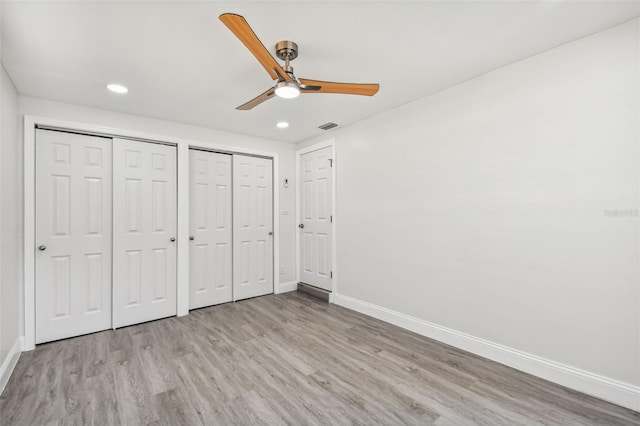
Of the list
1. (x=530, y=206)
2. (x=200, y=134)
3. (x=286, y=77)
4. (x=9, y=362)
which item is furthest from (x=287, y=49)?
(x=9, y=362)

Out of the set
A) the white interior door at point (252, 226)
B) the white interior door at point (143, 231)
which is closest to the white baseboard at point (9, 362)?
the white interior door at point (143, 231)

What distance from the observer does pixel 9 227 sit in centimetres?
238

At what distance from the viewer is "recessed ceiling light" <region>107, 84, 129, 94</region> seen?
2.58 m

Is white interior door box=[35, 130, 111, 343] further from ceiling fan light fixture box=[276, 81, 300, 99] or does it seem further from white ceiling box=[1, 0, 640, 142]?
ceiling fan light fixture box=[276, 81, 300, 99]

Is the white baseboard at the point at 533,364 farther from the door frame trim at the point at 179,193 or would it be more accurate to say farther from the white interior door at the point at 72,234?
the white interior door at the point at 72,234

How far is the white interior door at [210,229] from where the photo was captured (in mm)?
3764

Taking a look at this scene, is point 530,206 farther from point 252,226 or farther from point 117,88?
point 117,88

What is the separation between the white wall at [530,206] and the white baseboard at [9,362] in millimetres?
3295

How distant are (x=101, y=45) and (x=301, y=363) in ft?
9.15

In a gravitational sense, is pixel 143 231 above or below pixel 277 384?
above

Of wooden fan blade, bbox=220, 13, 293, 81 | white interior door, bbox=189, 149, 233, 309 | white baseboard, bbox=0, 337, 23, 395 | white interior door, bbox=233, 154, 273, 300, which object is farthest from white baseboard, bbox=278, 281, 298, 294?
wooden fan blade, bbox=220, 13, 293, 81

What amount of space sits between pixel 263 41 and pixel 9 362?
10.3 feet

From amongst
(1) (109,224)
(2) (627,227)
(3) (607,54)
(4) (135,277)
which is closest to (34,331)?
(4) (135,277)

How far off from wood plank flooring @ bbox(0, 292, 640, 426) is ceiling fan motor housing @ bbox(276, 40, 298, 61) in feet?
7.70
